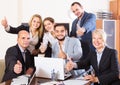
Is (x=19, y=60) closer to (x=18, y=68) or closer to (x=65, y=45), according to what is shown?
(x=18, y=68)

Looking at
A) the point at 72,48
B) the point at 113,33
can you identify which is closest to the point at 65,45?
the point at 72,48

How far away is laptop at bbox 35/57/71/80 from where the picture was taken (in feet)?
7.23

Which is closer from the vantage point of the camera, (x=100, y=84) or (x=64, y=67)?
(x=100, y=84)

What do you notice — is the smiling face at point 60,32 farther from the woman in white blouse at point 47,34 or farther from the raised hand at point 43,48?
the raised hand at point 43,48

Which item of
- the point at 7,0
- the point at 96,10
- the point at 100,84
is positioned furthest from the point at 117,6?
the point at 100,84

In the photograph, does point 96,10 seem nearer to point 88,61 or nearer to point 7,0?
A: point 7,0

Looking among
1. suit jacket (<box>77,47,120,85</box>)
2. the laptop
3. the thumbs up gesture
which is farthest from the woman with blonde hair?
suit jacket (<box>77,47,120,85</box>)

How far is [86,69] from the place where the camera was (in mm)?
2541

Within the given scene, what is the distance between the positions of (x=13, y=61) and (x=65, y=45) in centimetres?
63

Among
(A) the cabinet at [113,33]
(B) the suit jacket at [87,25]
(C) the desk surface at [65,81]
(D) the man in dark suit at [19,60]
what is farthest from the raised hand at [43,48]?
(A) the cabinet at [113,33]

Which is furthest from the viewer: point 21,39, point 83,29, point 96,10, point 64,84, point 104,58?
point 96,10

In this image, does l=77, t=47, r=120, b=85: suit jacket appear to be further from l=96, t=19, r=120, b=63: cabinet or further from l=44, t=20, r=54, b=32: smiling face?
l=96, t=19, r=120, b=63: cabinet

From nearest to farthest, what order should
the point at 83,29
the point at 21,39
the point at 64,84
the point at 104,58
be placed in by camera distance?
the point at 64,84 → the point at 104,58 → the point at 21,39 → the point at 83,29

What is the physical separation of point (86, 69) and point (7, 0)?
6.81ft
